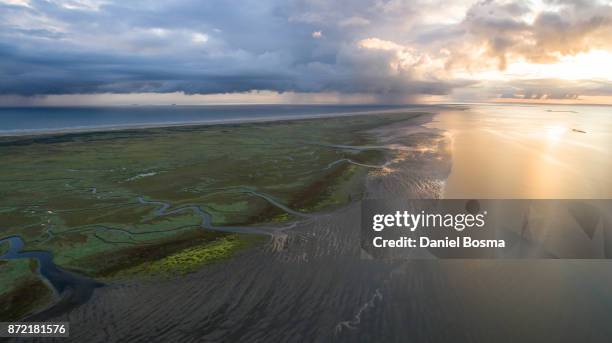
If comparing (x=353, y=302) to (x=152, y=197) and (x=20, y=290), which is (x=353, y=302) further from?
(x=152, y=197)

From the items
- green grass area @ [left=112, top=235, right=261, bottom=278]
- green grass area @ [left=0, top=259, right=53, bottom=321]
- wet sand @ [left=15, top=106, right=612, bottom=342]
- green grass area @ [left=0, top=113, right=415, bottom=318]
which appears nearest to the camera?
wet sand @ [left=15, top=106, right=612, bottom=342]

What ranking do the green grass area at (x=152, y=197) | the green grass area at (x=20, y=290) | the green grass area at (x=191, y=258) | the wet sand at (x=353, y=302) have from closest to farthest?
the wet sand at (x=353, y=302) < the green grass area at (x=20, y=290) < the green grass area at (x=191, y=258) < the green grass area at (x=152, y=197)

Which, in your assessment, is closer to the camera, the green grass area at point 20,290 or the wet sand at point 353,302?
the wet sand at point 353,302

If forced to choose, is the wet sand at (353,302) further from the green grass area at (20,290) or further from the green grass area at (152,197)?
the green grass area at (152,197)

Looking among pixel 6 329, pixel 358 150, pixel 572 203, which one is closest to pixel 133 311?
pixel 6 329

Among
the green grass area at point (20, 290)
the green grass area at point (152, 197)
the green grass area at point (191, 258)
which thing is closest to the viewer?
the green grass area at point (20, 290)

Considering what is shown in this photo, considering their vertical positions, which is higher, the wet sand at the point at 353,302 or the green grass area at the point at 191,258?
the green grass area at the point at 191,258

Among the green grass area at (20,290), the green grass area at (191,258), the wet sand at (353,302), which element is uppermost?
the green grass area at (20,290)

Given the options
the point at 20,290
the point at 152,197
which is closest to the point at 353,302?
the point at 20,290

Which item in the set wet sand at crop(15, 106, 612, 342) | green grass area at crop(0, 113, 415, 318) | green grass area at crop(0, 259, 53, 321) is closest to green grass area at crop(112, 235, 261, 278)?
green grass area at crop(0, 113, 415, 318)

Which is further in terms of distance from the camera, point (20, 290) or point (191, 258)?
point (191, 258)

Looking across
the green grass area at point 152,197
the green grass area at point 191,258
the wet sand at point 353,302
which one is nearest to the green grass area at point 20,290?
the green grass area at point 152,197

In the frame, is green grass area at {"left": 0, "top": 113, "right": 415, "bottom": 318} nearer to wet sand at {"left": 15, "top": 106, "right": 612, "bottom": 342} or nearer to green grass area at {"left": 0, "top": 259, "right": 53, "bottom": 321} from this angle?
green grass area at {"left": 0, "top": 259, "right": 53, "bottom": 321}
